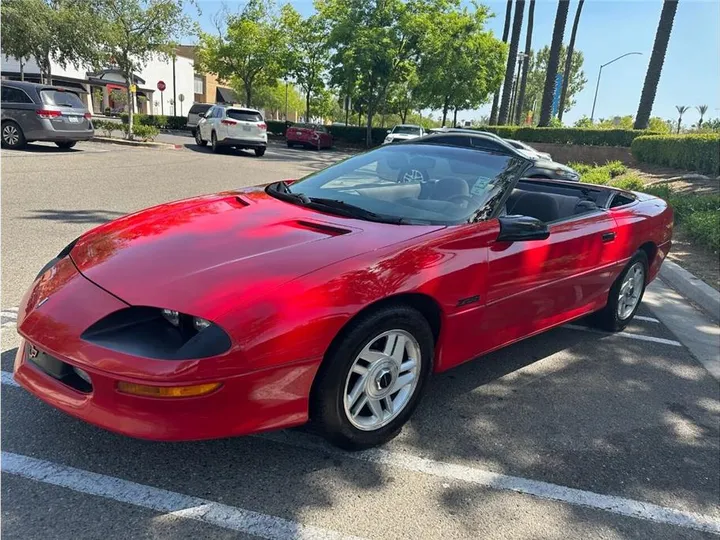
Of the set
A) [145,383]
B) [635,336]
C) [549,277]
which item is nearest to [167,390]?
[145,383]

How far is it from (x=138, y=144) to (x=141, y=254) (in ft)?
61.0

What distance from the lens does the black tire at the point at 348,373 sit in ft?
7.73

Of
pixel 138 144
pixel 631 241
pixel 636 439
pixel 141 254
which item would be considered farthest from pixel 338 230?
pixel 138 144

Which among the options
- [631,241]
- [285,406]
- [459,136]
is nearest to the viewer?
[285,406]

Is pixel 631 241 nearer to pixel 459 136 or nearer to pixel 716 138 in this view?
pixel 459 136

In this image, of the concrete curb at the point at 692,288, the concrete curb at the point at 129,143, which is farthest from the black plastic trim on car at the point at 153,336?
the concrete curb at the point at 129,143

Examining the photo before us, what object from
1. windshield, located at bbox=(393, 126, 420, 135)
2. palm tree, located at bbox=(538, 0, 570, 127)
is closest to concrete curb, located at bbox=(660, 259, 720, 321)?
windshield, located at bbox=(393, 126, 420, 135)

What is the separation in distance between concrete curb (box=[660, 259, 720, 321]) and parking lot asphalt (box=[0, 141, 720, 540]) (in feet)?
6.02

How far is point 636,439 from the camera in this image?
304 centimetres

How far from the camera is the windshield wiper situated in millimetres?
3023

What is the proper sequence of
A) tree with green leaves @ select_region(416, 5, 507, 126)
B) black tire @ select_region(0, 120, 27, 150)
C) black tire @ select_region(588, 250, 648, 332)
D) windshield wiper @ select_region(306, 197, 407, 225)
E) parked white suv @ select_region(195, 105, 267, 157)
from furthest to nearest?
tree with green leaves @ select_region(416, 5, 507, 126)
parked white suv @ select_region(195, 105, 267, 157)
black tire @ select_region(0, 120, 27, 150)
black tire @ select_region(588, 250, 648, 332)
windshield wiper @ select_region(306, 197, 407, 225)

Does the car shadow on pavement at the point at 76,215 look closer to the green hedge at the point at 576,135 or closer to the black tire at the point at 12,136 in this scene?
the black tire at the point at 12,136

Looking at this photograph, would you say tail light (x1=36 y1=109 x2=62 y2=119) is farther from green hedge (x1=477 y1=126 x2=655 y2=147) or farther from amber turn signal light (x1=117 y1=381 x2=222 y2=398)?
green hedge (x1=477 y1=126 x2=655 y2=147)

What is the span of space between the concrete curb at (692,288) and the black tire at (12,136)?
14.8 meters
